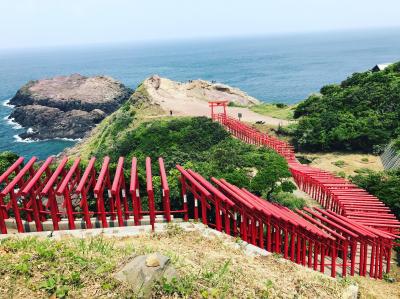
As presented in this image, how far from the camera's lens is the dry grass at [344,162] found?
99.9ft

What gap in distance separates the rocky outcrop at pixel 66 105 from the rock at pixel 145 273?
199 ft

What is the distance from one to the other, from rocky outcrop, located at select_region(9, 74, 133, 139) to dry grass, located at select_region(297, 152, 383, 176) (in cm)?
4508

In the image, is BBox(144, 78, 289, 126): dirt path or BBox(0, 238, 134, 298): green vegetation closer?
BBox(0, 238, 134, 298): green vegetation

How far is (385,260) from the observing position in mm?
16938

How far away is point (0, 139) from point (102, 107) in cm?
1900

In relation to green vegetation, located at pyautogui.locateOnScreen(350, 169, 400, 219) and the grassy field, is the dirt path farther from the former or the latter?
the grassy field

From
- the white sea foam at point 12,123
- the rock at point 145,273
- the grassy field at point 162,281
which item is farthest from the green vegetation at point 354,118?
the white sea foam at point 12,123

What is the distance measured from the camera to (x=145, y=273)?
949 centimetres

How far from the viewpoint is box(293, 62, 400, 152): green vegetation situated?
1350 inches

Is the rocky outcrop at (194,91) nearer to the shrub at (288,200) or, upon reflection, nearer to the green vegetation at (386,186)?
the shrub at (288,200)

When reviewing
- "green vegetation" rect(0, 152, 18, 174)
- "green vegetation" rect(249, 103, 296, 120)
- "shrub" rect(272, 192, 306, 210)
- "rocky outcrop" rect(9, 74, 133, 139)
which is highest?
"green vegetation" rect(0, 152, 18, 174)

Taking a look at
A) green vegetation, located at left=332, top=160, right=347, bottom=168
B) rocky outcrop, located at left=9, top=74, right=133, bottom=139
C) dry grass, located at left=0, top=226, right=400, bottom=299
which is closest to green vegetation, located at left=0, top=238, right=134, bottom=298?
dry grass, located at left=0, top=226, right=400, bottom=299

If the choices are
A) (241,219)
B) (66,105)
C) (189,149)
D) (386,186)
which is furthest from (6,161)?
(66,105)

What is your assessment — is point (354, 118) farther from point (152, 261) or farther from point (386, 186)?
point (152, 261)
